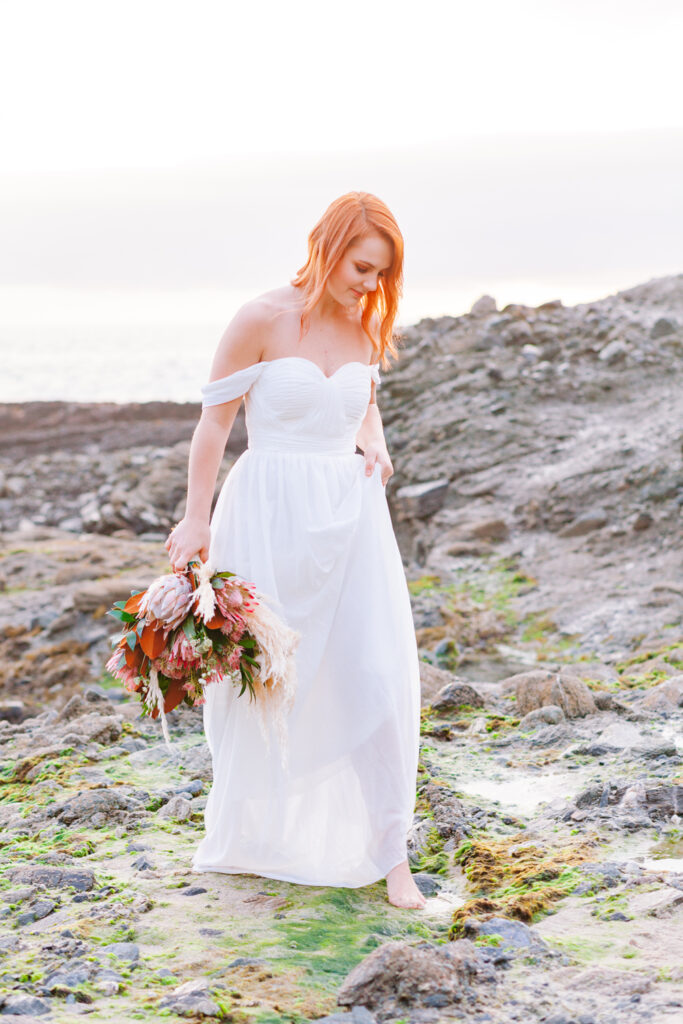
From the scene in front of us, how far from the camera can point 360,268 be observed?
343cm

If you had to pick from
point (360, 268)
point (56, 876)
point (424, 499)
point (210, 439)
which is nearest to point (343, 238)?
point (360, 268)

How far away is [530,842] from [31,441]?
18999 mm

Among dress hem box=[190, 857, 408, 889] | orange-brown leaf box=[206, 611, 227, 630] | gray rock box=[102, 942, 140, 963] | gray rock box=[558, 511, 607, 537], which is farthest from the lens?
gray rock box=[558, 511, 607, 537]

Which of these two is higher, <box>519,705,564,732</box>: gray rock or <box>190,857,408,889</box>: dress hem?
<box>519,705,564,732</box>: gray rock

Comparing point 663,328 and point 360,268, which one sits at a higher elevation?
point 663,328

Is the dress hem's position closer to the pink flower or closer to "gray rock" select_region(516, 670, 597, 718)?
the pink flower

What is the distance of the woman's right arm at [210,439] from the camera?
3.38m

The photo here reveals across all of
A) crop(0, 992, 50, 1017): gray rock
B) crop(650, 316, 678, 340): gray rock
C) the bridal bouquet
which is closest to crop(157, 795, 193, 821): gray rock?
the bridal bouquet

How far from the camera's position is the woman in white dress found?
3406 millimetres

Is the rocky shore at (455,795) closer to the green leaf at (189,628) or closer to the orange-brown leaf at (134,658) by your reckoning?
the orange-brown leaf at (134,658)

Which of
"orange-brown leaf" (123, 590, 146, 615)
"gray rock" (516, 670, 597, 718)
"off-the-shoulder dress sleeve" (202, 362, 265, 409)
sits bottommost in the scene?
"gray rock" (516, 670, 597, 718)

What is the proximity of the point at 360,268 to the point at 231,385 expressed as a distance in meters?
0.57

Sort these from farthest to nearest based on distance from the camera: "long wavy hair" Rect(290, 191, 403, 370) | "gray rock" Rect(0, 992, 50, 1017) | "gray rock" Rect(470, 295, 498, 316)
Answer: "gray rock" Rect(470, 295, 498, 316), "long wavy hair" Rect(290, 191, 403, 370), "gray rock" Rect(0, 992, 50, 1017)

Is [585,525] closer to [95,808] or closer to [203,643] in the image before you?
[95,808]
